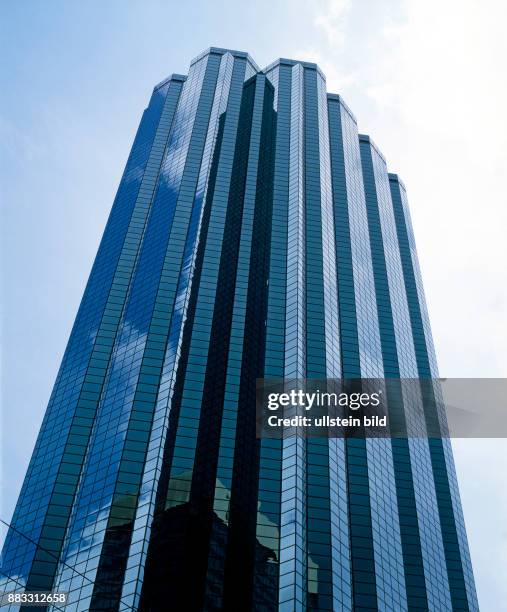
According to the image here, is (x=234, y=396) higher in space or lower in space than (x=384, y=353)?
lower

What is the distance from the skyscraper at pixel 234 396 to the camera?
267 feet

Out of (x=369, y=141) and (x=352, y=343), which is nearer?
(x=352, y=343)

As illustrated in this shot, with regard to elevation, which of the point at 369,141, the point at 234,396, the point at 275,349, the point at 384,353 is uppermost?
the point at 369,141

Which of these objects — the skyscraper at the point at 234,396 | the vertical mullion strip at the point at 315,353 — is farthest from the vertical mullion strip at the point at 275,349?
the vertical mullion strip at the point at 315,353

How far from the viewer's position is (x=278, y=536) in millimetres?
81750

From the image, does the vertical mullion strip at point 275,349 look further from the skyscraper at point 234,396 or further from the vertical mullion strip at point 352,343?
the vertical mullion strip at point 352,343

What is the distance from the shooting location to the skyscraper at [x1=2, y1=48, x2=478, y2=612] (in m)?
81.5

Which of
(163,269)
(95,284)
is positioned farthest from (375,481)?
(95,284)

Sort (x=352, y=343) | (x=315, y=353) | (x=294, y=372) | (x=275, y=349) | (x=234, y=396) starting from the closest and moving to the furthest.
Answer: (x=234, y=396) < (x=294, y=372) < (x=275, y=349) < (x=315, y=353) < (x=352, y=343)

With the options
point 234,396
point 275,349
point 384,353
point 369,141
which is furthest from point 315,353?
point 369,141

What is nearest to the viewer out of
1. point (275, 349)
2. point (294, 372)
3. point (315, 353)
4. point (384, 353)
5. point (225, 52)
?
point (294, 372)

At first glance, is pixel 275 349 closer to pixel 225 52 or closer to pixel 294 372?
pixel 294 372

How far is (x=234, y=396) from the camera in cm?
10000

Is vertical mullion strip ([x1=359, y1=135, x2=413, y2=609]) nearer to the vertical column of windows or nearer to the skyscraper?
the skyscraper
